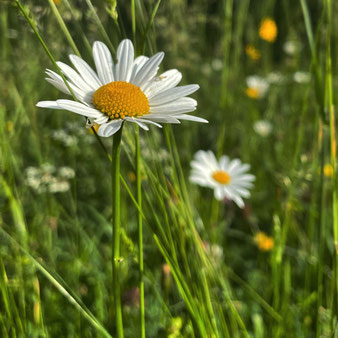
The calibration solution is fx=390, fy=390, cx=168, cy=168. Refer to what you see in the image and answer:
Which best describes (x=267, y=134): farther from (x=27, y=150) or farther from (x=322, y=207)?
(x=322, y=207)

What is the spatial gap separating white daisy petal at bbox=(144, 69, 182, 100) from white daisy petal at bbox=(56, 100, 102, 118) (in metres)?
0.09

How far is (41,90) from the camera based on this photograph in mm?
1816

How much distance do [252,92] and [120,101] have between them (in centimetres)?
177

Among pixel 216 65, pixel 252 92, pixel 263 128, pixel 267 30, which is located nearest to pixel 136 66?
pixel 263 128

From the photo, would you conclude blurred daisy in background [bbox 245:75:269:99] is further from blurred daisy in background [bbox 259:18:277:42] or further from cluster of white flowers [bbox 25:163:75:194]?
cluster of white flowers [bbox 25:163:75:194]

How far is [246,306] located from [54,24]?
926 mm

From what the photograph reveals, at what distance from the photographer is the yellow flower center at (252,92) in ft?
6.84

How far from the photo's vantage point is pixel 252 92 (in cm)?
210

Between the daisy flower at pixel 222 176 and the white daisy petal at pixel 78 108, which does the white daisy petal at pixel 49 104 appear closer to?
the white daisy petal at pixel 78 108

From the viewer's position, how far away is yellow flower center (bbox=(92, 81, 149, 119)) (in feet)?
1.42

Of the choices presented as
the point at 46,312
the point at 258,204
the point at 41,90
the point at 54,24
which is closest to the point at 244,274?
the point at 258,204

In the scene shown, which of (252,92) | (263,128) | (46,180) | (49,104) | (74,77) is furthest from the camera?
(252,92)

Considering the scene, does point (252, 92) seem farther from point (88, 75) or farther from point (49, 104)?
point (49, 104)

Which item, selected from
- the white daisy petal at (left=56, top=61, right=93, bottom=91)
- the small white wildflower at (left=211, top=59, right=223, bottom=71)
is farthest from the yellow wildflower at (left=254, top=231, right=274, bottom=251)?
the small white wildflower at (left=211, top=59, right=223, bottom=71)
